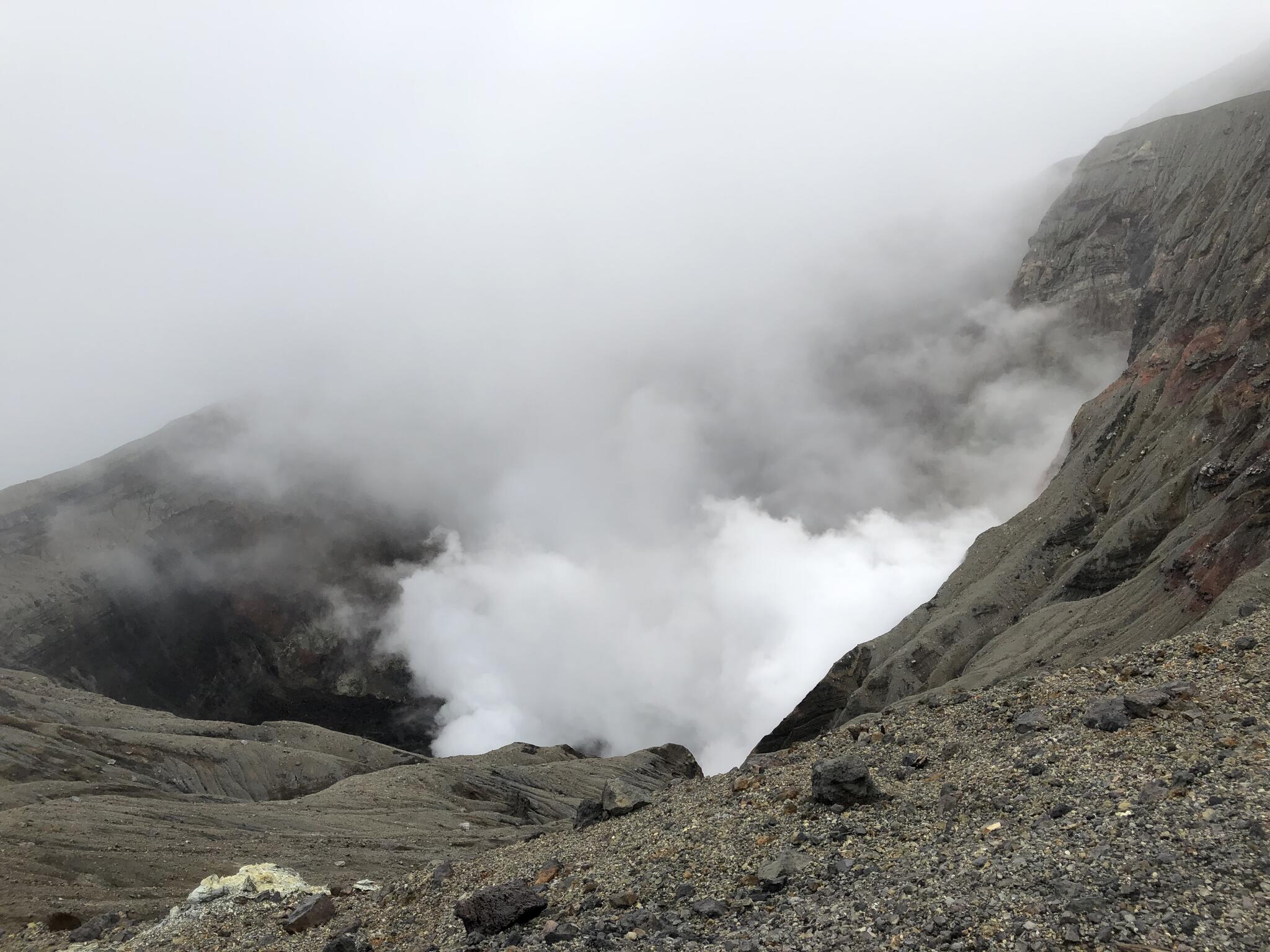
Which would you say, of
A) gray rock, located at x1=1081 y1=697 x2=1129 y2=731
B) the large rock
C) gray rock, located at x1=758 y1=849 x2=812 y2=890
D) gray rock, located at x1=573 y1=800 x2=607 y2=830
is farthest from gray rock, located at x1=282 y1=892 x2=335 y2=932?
gray rock, located at x1=1081 y1=697 x2=1129 y2=731

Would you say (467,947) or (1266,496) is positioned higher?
(1266,496)

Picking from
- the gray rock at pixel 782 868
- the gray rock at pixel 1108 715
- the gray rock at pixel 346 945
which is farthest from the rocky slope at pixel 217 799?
the gray rock at pixel 1108 715

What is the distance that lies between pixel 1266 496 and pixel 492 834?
43.4 m

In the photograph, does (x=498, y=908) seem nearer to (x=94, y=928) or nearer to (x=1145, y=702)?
(x=1145, y=702)

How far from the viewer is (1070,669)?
2392cm

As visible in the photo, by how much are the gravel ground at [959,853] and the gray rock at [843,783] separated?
26cm

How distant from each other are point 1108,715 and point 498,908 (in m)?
13.5

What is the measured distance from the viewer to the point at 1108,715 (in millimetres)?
17453

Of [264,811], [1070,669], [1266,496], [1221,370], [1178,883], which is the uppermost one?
[1221,370]

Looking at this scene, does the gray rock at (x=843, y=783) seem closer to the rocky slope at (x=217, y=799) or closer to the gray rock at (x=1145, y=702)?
the gray rock at (x=1145, y=702)

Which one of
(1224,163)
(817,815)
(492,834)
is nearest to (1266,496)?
(817,815)

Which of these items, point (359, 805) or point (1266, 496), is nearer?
point (1266, 496)

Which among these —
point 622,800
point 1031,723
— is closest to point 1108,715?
point 1031,723

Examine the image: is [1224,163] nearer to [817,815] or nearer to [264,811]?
[817,815]
